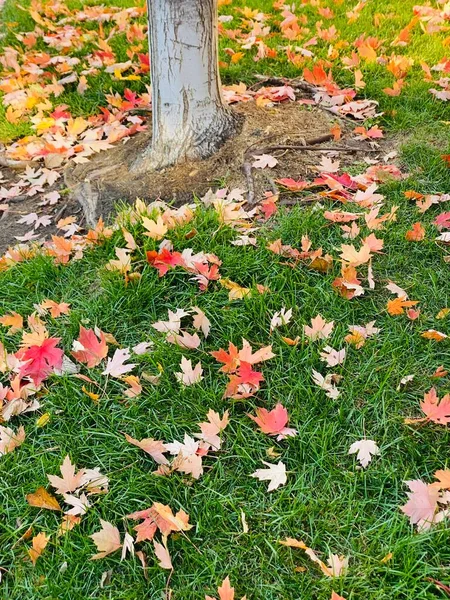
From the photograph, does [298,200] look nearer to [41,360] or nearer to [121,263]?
[121,263]

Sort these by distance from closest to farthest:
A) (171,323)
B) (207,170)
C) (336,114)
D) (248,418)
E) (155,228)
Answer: (248,418)
(171,323)
(155,228)
(207,170)
(336,114)

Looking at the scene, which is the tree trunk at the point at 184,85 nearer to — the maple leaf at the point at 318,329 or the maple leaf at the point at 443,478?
the maple leaf at the point at 318,329

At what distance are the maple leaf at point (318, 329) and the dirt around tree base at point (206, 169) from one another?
0.98 m

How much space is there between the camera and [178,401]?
202 centimetres

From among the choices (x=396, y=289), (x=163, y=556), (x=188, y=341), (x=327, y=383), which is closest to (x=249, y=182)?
(x=396, y=289)

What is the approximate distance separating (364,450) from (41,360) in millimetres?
1280

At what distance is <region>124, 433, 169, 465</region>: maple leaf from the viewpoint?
184 centimetres

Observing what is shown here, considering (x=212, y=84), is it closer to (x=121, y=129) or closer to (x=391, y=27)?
(x=121, y=129)

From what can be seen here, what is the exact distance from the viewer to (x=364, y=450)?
1.81 m

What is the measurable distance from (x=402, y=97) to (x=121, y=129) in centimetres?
191

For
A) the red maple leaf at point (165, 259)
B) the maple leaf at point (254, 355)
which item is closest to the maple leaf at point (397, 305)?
the maple leaf at point (254, 355)

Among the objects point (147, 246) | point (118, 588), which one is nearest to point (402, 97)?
point (147, 246)

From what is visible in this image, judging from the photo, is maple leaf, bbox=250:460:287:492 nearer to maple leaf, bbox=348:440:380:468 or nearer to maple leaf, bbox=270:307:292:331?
maple leaf, bbox=348:440:380:468

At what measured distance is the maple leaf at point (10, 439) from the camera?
6.29 ft
